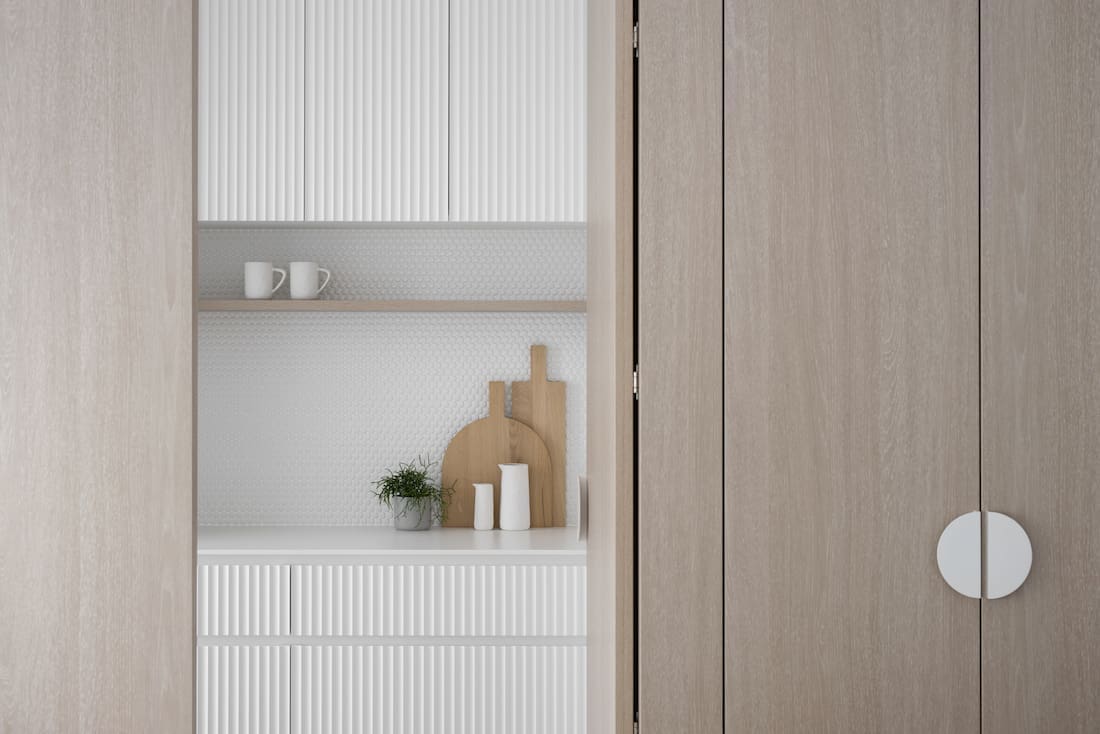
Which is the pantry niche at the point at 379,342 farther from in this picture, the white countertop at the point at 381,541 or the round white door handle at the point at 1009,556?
the round white door handle at the point at 1009,556

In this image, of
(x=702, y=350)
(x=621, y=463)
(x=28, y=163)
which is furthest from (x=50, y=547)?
(x=702, y=350)

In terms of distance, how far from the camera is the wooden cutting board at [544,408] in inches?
111

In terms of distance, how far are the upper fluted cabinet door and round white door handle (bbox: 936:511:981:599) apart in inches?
Result: 65.0

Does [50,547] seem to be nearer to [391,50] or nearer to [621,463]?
[621,463]

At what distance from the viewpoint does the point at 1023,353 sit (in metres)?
1.12

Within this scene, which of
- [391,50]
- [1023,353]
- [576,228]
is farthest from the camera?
[576,228]

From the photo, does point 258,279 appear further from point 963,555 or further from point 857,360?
point 963,555

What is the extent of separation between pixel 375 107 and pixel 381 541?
123 cm

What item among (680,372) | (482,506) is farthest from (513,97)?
(680,372)

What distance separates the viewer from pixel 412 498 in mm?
2705

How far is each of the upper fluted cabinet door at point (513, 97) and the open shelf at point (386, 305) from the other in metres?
0.27

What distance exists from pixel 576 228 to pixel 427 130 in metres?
0.54

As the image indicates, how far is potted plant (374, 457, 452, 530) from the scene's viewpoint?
2.71 m

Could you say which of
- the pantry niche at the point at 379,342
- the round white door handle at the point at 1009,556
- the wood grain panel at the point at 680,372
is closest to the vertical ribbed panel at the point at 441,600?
the pantry niche at the point at 379,342
